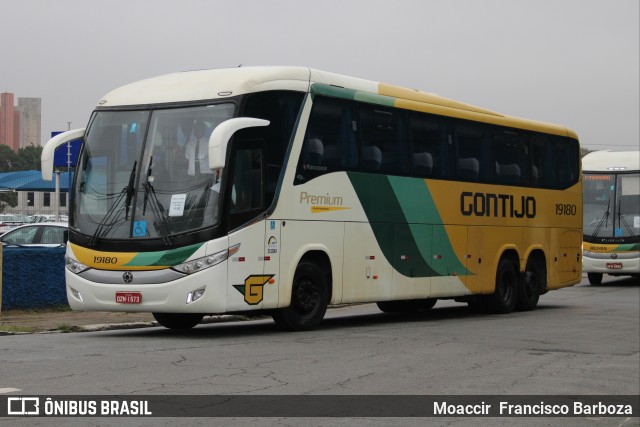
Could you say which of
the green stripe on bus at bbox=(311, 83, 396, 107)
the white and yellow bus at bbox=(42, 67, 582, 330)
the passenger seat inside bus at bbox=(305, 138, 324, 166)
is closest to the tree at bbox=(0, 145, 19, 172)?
the white and yellow bus at bbox=(42, 67, 582, 330)

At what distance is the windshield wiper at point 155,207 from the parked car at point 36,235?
11.8 meters

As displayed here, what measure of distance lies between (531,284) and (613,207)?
37.8ft

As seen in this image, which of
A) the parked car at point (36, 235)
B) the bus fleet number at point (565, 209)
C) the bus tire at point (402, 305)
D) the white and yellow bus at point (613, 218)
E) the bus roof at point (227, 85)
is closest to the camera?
the bus roof at point (227, 85)

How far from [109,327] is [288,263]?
3.35m

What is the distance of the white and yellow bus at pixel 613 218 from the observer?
33.4m

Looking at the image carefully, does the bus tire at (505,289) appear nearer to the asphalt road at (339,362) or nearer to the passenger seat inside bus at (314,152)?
the asphalt road at (339,362)

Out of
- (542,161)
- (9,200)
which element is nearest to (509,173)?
(542,161)

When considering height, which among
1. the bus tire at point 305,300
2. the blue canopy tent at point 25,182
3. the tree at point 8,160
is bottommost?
the bus tire at point 305,300

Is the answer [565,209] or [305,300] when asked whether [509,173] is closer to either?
[565,209]

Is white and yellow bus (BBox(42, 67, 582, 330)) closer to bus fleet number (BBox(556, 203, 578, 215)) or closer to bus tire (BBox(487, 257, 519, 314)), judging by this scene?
bus tire (BBox(487, 257, 519, 314))

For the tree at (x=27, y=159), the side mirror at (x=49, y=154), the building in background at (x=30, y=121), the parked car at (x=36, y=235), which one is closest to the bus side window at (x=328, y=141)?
the side mirror at (x=49, y=154)

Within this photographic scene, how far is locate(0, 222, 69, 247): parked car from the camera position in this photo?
26391mm

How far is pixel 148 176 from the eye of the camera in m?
15.1

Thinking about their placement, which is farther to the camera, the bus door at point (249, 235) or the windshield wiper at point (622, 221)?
the windshield wiper at point (622, 221)
